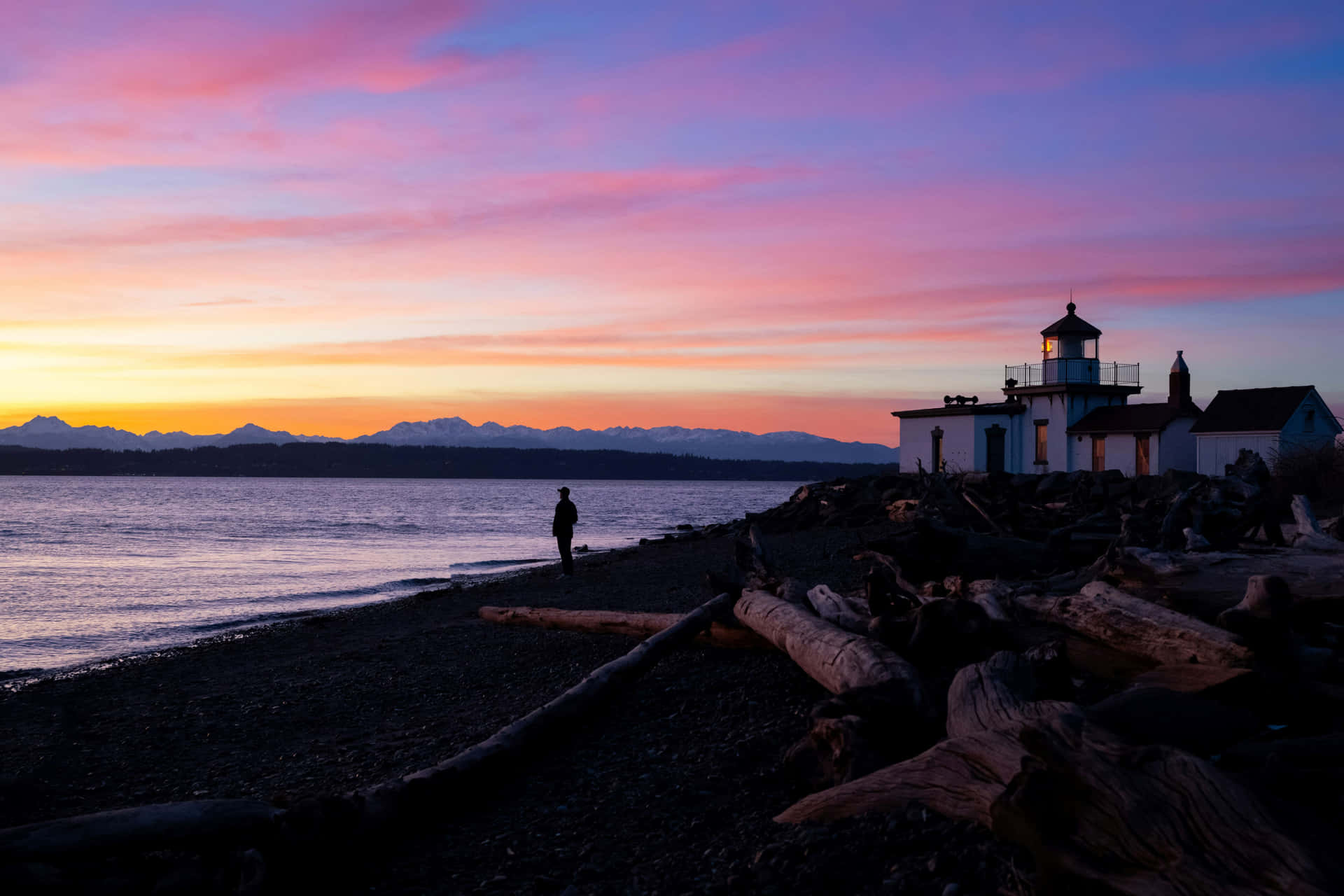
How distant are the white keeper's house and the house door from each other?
33mm

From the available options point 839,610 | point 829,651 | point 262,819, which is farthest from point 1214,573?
point 262,819

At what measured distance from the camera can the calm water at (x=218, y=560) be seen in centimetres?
1833

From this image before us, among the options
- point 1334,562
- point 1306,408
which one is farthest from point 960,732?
point 1306,408

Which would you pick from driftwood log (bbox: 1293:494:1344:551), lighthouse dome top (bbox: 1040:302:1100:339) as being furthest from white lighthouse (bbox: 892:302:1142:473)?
driftwood log (bbox: 1293:494:1344:551)

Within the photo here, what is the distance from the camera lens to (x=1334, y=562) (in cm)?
787

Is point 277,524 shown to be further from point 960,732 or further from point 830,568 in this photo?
point 960,732

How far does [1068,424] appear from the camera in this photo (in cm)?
4209

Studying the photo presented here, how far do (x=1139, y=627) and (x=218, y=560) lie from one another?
33.2 meters

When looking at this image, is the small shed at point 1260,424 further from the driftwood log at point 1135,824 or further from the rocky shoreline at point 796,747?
the driftwood log at point 1135,824

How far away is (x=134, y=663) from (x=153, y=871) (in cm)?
1066

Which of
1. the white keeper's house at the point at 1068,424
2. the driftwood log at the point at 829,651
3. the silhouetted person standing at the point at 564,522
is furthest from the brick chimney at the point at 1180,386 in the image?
the driftwood log at the point at 829,651

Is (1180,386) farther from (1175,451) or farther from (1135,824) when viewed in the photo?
(1135,824)

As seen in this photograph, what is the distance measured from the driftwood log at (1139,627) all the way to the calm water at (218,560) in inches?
565

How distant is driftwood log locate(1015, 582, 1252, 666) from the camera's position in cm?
604
